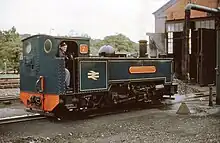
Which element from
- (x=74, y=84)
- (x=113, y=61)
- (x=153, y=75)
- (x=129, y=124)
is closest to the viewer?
(x=129, y=124)

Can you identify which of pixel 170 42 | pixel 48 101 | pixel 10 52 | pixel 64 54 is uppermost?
pixel 170 42

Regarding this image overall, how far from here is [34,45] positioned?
10.8m

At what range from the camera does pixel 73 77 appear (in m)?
10.5

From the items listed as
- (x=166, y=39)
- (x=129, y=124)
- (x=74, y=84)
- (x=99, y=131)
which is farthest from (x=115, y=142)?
(x=166, y=39)

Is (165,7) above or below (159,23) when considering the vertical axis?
above

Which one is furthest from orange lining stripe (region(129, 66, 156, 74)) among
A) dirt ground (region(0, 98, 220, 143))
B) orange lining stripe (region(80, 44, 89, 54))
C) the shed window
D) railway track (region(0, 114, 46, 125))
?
the shed window

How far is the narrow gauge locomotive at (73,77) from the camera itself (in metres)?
10.2

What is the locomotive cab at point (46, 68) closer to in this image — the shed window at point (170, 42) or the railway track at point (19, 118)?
the railway track at point (19, 118)

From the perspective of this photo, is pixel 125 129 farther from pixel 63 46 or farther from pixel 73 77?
pixel 63 46

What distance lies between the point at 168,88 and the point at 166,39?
48.2 feet

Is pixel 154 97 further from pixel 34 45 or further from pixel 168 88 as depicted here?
pixel 34 45

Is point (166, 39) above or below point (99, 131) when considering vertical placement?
above

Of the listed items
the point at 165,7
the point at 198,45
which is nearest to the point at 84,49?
the point at 198,45

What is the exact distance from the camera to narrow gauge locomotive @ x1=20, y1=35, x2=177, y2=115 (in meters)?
Answer: 10.2
